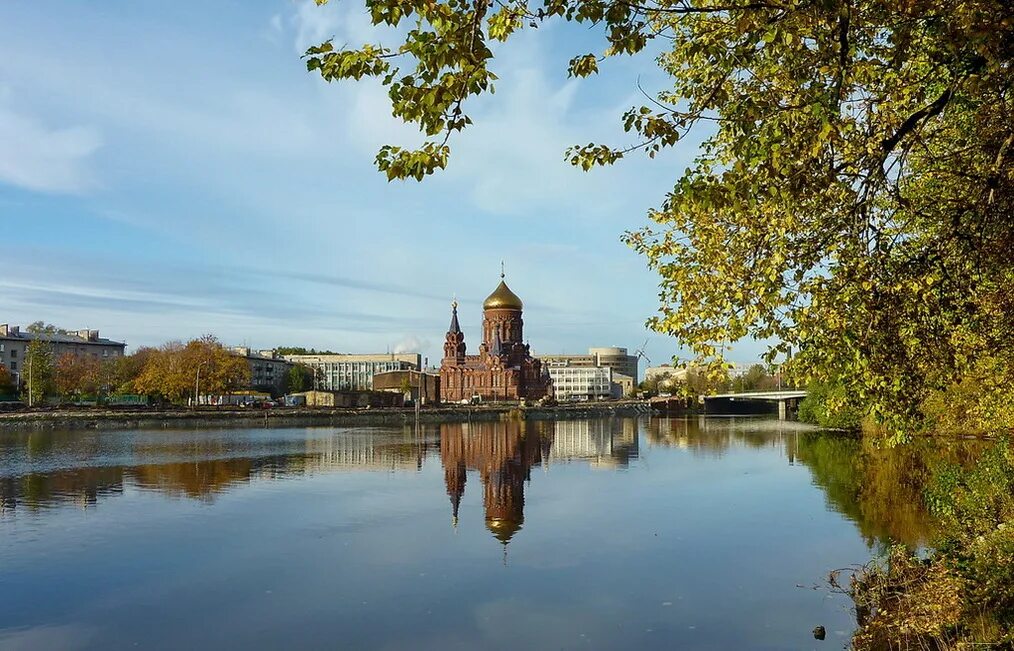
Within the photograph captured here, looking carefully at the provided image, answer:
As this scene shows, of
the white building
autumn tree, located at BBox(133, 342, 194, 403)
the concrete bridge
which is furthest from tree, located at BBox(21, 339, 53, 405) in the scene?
the white building

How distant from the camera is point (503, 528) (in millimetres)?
20625

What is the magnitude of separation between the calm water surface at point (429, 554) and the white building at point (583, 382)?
154m

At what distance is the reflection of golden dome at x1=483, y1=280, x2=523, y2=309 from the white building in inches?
2539

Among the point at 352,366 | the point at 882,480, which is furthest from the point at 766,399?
the point at 352,366

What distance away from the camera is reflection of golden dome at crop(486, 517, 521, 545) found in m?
19.4

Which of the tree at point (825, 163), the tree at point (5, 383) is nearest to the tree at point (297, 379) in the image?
the tree at point (5, 383)

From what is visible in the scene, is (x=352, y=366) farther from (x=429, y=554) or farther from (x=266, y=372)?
(x=429, y=554)

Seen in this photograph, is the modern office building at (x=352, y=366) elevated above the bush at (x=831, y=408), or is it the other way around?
the modern office building at (x=352, y=366)

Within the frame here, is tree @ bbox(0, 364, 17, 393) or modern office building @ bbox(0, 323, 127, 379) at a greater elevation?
modern office building @ bbox(0, 323, 127, 379)

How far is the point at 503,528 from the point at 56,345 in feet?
392

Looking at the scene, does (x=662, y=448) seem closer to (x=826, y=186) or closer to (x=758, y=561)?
(x=758, y=561)

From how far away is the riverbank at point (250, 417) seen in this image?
69188 millimetres

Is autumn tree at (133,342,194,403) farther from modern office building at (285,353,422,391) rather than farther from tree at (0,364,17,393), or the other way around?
modern office building at (285,353,422,391)

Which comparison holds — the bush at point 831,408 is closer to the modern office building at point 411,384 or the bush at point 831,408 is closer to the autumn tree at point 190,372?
the autumn tree at point 190,372
